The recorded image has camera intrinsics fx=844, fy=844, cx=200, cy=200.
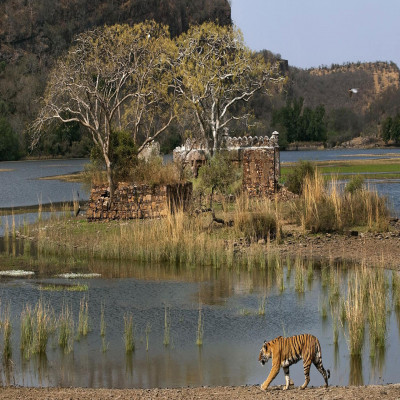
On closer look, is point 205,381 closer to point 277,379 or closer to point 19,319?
point 277,379

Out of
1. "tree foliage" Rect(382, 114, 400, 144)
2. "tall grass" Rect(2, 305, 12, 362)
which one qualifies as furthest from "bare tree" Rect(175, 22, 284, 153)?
"tree foliage" Rect(382, 114, 400, 144)

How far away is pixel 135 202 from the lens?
22547 mm

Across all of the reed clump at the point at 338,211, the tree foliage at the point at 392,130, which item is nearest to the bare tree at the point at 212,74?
the reed clump at the point at 338,211

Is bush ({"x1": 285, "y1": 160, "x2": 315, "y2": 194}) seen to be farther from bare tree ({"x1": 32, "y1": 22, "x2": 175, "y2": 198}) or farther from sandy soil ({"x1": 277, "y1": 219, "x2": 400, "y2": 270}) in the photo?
sandy soil ({"x1": 277, "y1": 219, "x2": 400, "y2": 270})

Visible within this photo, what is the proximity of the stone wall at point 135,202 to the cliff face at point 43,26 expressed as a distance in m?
89.3

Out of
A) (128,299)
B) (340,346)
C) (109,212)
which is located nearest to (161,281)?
(128,299)

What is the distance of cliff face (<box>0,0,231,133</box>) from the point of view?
11694cm

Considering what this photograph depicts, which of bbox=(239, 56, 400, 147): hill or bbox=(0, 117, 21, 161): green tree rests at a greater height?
bbox=(239, 56, 400, 147): hill

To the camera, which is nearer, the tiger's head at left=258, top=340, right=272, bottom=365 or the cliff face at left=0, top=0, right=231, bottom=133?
the tiger's head at left=258, top=340, right=272, bottom=365

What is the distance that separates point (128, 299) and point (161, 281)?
162cm

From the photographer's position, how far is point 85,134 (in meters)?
97.4

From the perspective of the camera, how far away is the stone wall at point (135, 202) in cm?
2225

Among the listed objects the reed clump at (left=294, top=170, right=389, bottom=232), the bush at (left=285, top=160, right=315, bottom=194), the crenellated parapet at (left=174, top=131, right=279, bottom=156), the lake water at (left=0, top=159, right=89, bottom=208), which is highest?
the crenellated parapet at (left=174, top=131, right=279, bottom=156)

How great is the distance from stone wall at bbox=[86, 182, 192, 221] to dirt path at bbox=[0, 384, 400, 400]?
13.8 meters
